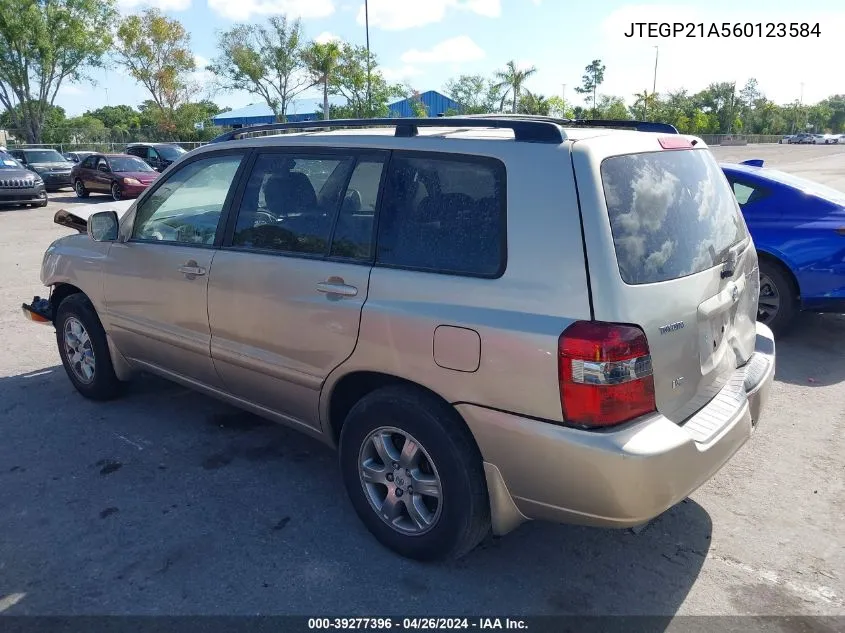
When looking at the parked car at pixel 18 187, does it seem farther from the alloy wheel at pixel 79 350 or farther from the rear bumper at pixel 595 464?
the rear bumper at pixel 595 464

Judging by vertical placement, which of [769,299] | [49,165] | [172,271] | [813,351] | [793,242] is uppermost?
[49,165]

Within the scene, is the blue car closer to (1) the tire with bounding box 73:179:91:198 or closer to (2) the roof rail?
(2) the roof rail

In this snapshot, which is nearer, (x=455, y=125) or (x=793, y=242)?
(x=455, y=125)

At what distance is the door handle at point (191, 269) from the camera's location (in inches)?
147

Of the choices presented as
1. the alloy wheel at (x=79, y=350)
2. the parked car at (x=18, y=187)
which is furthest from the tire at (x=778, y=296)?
the parked car at (x=18, y=187)

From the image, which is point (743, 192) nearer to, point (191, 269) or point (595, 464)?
point (595, 464)

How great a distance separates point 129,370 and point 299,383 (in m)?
1.93

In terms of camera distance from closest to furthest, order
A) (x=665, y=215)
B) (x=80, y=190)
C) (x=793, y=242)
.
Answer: (x=665, y=215) → (x=793, y=242) → (x=80, y=190)

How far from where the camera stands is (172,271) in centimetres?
392

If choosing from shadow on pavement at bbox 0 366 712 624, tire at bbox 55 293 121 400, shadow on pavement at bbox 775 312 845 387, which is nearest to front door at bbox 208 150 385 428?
shadow on pavement at bbox 0 366 712 624

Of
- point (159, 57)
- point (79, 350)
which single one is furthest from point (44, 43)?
point (79, 350)

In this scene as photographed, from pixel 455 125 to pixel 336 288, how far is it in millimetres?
930

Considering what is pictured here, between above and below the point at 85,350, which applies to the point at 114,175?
above

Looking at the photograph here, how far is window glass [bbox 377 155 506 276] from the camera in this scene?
264 cm
